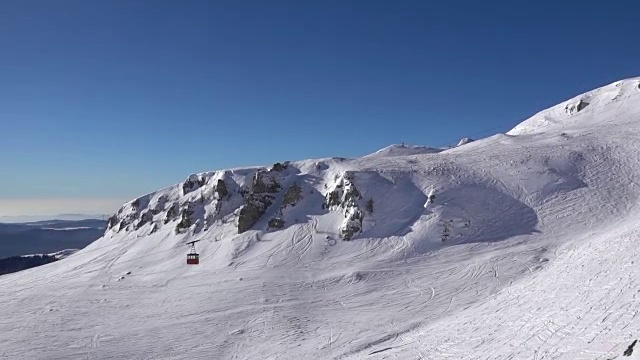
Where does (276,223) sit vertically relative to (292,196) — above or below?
below

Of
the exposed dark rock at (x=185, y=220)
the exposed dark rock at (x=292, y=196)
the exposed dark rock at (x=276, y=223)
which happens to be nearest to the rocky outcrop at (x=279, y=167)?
the exposed dark rock at (x=292, y=196)

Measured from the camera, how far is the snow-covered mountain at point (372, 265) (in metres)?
23.8

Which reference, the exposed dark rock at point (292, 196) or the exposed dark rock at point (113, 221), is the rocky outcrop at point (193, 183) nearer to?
the exposed dark rock at point (113, 221)

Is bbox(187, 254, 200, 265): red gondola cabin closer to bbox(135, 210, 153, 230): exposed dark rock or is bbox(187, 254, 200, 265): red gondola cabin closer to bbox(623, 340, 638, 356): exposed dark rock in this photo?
bbox(135, 210, 153, 230): exposed dark rock

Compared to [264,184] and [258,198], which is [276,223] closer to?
[258,198]

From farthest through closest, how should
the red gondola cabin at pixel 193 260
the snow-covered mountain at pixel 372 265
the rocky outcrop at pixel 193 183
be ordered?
1. the rocky outcrop at pixel 193 183
2. the red gondola cabin at pixel 193 260
3. the snow-covered mountain at pixel 372 265

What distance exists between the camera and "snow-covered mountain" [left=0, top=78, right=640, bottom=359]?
23.8m

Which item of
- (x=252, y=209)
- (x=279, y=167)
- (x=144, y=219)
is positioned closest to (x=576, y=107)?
(x=279, y=167)

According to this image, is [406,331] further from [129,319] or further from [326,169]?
[326,169]

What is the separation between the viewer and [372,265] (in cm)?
3778

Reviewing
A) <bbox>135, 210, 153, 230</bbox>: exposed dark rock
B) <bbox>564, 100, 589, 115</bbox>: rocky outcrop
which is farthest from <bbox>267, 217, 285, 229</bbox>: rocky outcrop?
<bbox>564, 100, 589, 115</bbox>: rocky outcrop

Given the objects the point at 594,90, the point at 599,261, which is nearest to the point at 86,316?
the point at 599,261

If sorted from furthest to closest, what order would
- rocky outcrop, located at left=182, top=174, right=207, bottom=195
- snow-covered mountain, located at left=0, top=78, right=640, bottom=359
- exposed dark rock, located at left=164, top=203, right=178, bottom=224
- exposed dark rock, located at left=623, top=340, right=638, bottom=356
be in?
1. rocky outcrop, located at left=182, top=174, right=207, bottom=195
2. exposed dark rock, located at left=164, top=203, right=178, bottom=224
3. snow-covered mountain, located at left=0, top=78, right=640, bottom=359
4. exposed dark rock, located at left=623, top=340, right=638, bottom=356

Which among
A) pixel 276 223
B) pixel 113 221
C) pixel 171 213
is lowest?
pixel 276 223
